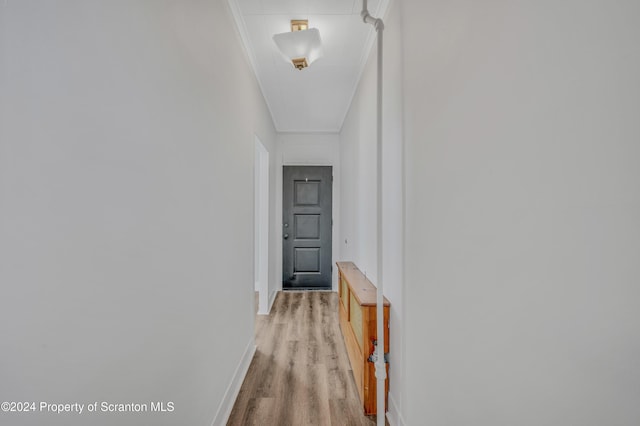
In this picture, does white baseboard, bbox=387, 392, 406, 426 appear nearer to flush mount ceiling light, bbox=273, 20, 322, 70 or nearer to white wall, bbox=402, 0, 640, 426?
white wall, bbox=402, 0, 640, 426

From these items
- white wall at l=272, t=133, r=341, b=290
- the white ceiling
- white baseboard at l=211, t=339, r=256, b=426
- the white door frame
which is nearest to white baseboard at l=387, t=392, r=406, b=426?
white baseboard at l=211, t=339, r=256, b=426

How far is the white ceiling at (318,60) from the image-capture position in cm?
192

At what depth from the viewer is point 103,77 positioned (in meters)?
0.79

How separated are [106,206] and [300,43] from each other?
176cm

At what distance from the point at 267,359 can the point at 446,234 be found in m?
2.13

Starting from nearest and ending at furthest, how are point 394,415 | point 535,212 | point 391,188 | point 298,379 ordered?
point 535,212 < point 394,415 < point 391,188 < point 298,379

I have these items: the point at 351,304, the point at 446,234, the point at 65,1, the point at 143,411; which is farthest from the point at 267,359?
the point at 65,1

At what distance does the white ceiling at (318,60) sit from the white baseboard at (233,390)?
2462mm

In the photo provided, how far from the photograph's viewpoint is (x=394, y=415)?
1711mm

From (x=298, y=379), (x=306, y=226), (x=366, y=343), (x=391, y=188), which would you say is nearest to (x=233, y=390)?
(x=298, y=379)

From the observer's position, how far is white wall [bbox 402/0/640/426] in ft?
1.62

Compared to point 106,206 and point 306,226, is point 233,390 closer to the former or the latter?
point 106,206

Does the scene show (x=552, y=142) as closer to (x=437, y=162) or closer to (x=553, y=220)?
(x=553, y=220)

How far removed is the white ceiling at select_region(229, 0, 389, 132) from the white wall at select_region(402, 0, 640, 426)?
1004 millimetres
